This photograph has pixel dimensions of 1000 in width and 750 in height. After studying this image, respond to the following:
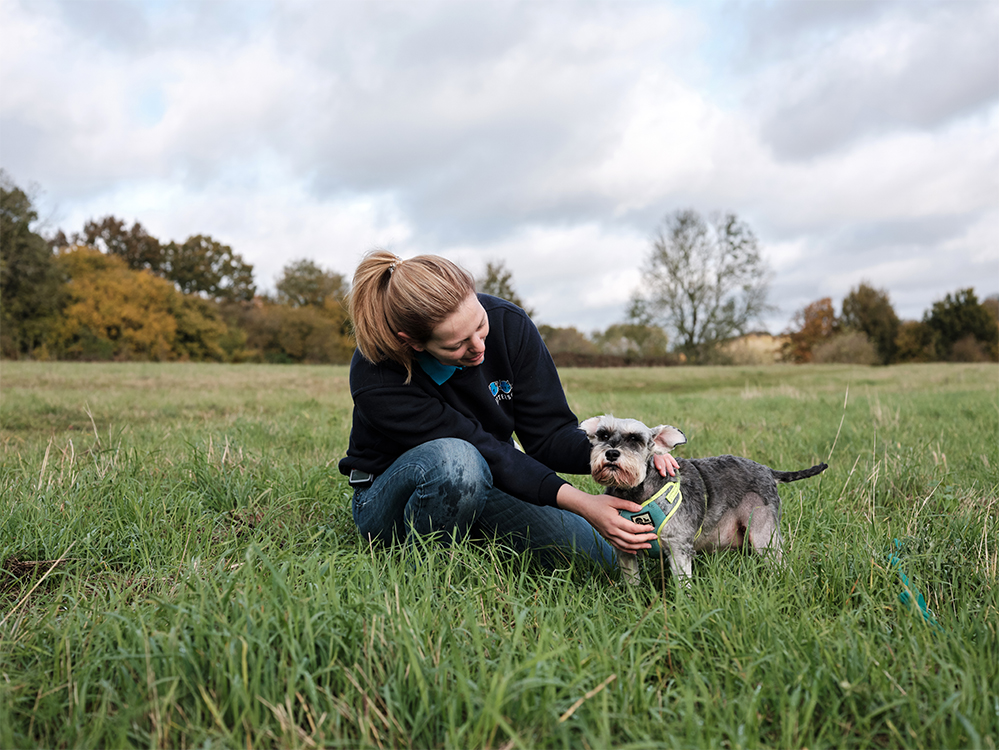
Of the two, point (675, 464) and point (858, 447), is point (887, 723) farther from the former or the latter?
point (858, 447)

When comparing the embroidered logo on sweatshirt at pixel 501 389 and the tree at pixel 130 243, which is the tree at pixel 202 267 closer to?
the tree at pixel 130 243

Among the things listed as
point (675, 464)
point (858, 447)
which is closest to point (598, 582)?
point (675, 464)

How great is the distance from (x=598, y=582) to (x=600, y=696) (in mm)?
1187

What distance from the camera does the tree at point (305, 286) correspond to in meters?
62.5

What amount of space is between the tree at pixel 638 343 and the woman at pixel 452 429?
1910 inches

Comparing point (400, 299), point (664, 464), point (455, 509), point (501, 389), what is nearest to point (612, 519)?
point (664, 464)

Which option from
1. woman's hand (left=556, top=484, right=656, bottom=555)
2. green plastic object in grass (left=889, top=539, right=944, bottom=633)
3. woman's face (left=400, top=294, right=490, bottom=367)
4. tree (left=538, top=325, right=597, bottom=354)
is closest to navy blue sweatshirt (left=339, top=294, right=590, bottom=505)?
woman's hand (left=556, top=484, right=656, bottom=555)

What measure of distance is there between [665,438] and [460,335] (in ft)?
4.42

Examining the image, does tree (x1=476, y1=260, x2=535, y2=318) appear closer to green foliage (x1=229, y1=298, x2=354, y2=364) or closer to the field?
green foliage (x1=229, y1=298, x2=354, y2=364)

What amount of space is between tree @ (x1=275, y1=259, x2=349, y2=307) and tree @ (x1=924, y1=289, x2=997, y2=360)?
196 ft

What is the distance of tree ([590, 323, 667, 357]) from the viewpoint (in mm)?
52844

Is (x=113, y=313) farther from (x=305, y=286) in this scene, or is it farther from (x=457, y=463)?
(x=457, y=463)

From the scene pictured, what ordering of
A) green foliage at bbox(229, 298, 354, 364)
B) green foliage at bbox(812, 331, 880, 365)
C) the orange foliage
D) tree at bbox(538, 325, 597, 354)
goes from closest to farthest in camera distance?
the orange foliage
green foliage at bbox(229, 298, 354, 364)
green foliage at bbox(812, 331, 880, 365)
tree at bbox(538, 325, 597, 354)

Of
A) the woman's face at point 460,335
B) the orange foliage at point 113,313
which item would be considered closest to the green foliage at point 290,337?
the orange foliage at point 113,313
